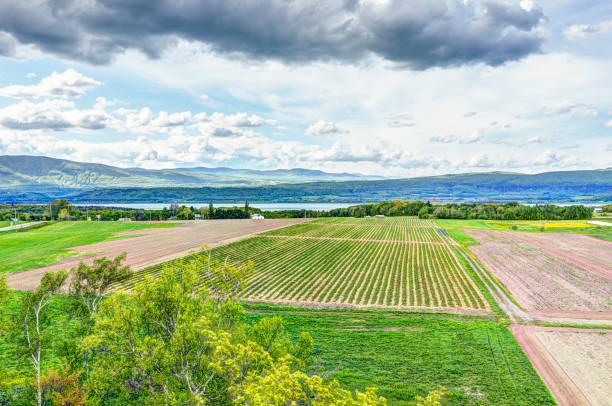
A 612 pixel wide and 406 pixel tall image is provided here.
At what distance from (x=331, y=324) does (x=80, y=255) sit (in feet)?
231

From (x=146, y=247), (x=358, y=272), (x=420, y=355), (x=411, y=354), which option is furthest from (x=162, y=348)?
(x=146, y=247)

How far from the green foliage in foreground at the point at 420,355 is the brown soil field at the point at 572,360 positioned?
107 centimetres

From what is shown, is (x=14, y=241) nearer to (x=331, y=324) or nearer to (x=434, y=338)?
(x=331, y=324)

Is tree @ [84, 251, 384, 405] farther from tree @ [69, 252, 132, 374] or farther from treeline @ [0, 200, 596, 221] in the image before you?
treeline @ [0, 200, 596, 221]

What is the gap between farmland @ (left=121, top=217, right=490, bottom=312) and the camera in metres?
47.2

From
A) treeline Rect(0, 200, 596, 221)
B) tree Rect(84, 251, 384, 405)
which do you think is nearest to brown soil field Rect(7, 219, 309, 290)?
tree Rect(84, 251, 384, 405)

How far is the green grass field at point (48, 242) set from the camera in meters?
72.6

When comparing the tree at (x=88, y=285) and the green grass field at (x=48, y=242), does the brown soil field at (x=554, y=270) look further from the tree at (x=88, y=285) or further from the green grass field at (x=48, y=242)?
the green grass field at (x=48, y=242)

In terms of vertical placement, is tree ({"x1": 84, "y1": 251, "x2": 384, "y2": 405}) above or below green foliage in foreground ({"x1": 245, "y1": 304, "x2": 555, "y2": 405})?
above

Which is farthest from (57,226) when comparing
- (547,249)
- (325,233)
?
(547,249)

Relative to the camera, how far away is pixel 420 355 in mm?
30172

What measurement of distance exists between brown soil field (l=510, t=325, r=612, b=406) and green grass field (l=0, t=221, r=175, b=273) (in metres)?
84.2

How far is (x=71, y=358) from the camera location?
72.8ft

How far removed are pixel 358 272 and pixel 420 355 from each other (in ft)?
107
